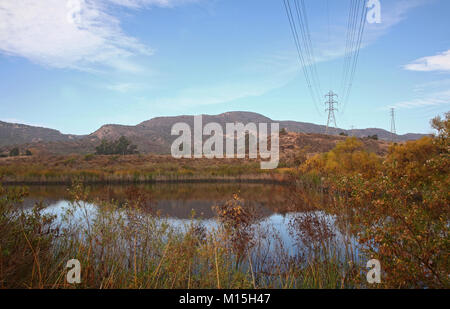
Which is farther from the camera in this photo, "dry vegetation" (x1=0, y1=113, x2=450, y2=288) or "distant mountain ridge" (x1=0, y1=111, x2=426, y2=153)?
"distant mountain ridge" (x1=0, y1=111, x2=426, y2=153)

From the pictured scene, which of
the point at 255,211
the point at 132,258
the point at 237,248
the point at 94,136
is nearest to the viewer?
the point at 132,258

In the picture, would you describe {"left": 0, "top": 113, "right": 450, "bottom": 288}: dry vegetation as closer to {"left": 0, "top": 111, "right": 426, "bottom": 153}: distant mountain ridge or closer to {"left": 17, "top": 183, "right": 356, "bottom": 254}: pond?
{"left": 17, "top": 183, "right": 356, "bottom": 254}: pond

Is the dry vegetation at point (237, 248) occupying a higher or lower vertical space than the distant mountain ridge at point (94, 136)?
lower

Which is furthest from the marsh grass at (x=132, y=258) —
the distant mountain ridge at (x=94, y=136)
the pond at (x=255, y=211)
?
the distant mountain ridge at (x=94, y=136)

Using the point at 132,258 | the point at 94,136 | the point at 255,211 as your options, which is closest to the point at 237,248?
the point at 255,211

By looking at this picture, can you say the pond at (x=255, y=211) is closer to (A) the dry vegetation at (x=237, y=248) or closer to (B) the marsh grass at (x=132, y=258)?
(A) the dry vegetation at (x=237, y=248)

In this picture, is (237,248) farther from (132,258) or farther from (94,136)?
(94,136)

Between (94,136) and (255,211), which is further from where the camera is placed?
(94,136)

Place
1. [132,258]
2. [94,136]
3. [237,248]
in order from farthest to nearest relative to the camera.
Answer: [94,136], [237,248], [132,258]

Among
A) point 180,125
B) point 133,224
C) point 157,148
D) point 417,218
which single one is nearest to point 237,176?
point 133,224

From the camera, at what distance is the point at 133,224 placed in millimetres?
7344

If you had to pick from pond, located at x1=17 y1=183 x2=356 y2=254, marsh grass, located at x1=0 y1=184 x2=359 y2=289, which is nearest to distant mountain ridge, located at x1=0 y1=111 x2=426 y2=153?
pond, located at x1=17 y1=183 x2=356 y2=254
